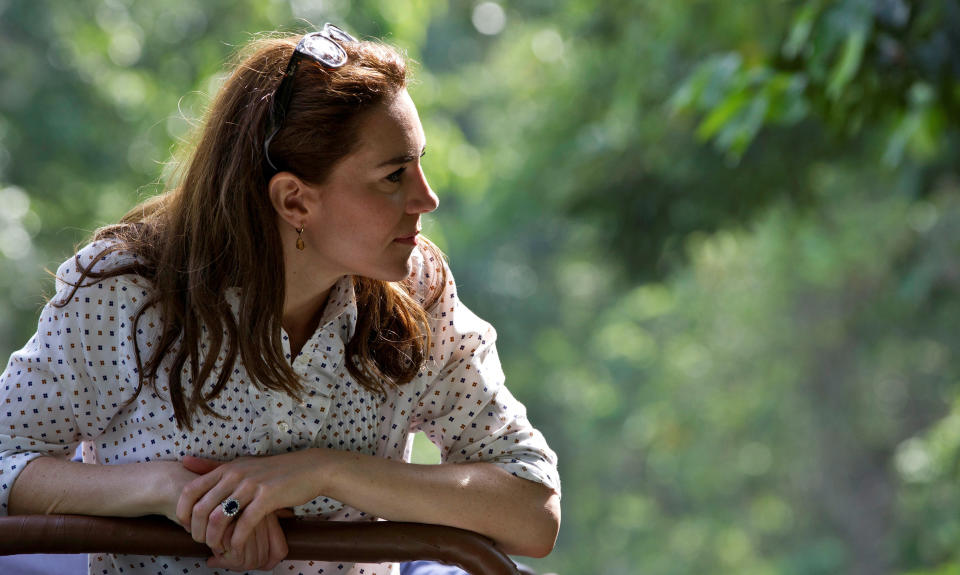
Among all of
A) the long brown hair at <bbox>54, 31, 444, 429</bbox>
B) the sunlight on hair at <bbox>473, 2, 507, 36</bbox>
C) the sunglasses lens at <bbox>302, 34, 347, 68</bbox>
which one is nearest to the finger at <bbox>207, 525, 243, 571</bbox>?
the long brown hair at <bbox>54, 31, 444, 429</bbox>

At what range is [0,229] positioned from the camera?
7730mm

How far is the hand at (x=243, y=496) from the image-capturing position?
136 cm

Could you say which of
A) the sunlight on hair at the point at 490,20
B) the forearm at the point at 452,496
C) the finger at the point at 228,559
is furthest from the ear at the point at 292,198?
the sunlight on hair at the point at 490,20

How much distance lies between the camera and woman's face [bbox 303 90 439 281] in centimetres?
151

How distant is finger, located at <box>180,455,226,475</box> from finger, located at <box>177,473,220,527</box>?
55 mm

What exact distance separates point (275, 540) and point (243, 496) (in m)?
0.07

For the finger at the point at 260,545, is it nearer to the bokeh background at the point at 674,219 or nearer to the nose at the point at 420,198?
the nose at the point at 420,198

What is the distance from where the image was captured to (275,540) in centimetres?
138

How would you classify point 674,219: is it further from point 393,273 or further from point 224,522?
point 224,522

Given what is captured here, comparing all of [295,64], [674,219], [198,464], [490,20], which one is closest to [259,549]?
[198,464]

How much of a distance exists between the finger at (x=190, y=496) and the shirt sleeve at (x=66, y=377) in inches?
8.6

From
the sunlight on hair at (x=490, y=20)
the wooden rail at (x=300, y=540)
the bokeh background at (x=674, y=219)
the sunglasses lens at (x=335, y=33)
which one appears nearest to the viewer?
the wooden rail at (x=300, y=540)

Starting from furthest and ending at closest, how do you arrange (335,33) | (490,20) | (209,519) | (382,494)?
(490,20) → (335,33) → (382,494) → (209,519)

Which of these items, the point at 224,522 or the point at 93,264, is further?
the point at 93,264
